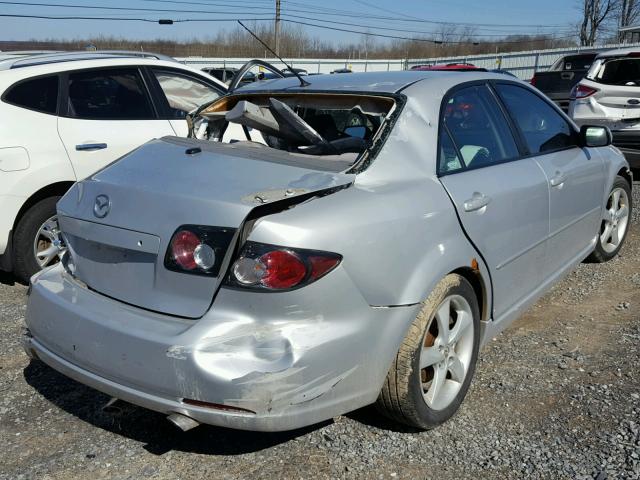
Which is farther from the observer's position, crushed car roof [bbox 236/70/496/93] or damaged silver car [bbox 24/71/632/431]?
crushed car roof [bbox 236/70/496/93]

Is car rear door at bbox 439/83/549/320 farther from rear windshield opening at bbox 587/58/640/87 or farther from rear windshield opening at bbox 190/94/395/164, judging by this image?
rear windshield opening at bbox 587/58/640/87

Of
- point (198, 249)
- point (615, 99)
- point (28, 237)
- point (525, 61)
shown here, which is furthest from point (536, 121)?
point (525, 61)

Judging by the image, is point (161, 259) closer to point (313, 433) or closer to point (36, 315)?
point (36, 315)

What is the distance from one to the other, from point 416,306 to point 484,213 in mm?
719

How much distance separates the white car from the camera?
8.62 meters

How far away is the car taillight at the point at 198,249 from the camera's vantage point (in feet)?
7.98

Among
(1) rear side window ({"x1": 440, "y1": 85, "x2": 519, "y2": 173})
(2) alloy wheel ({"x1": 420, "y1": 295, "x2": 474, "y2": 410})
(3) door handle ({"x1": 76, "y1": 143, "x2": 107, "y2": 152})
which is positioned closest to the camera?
(2) alloy wheel ({"x1": 420, "y1": 295, "x2": 474, "y2": 410})

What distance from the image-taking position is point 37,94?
5.00 m

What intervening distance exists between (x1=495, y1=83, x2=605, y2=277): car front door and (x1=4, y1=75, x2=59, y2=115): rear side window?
3.27 metres

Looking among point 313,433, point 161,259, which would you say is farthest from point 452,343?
point 161,259

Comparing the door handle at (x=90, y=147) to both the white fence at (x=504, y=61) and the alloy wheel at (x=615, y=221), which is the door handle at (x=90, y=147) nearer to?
the alloy wheel at (x=615, y=221)

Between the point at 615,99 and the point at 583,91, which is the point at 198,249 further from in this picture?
the point at 583,91

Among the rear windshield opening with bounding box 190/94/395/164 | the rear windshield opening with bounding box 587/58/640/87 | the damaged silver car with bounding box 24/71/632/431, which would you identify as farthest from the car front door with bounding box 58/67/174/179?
the rear windshield opening with bounding box 587/58/640/87

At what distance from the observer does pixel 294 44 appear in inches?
2660
